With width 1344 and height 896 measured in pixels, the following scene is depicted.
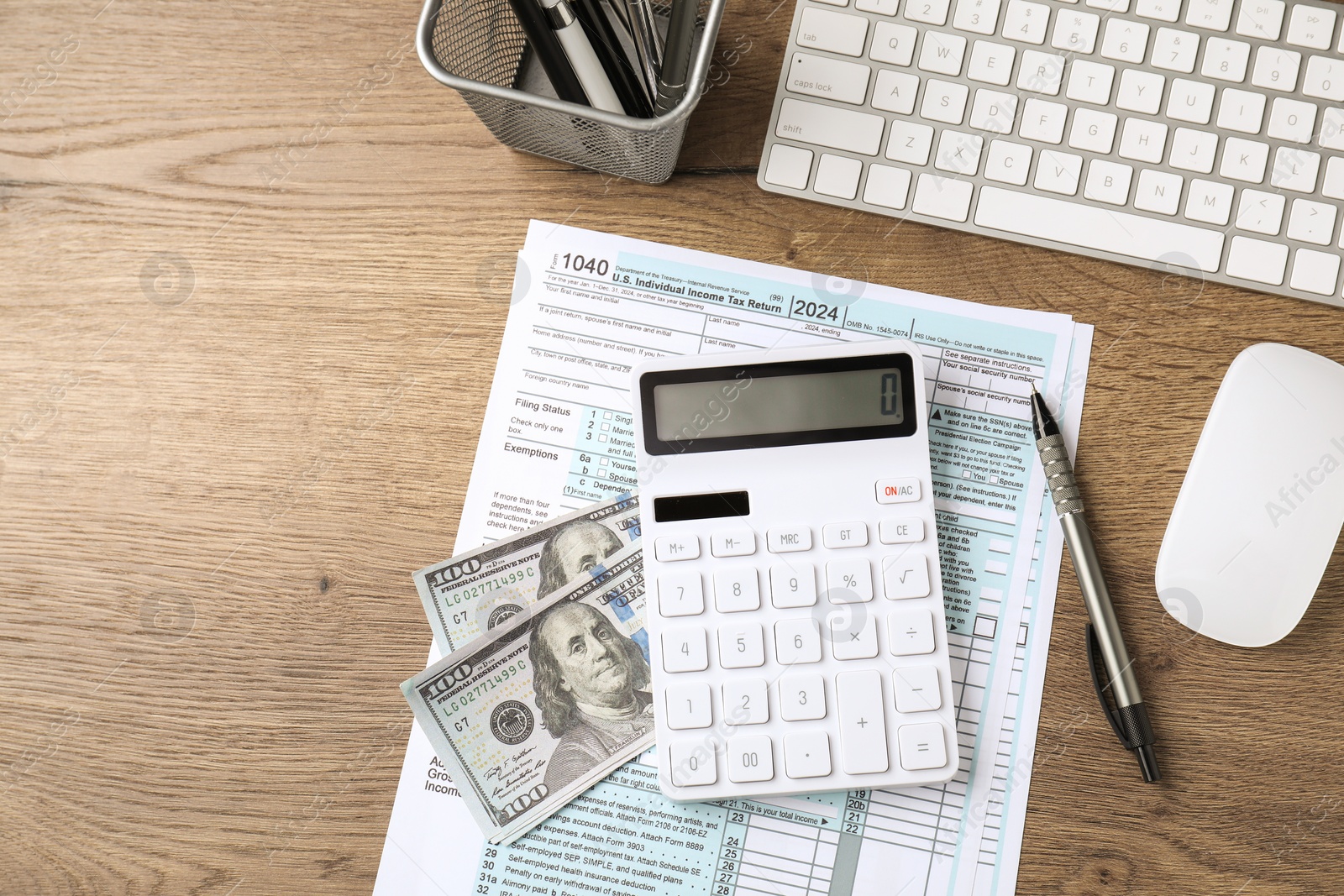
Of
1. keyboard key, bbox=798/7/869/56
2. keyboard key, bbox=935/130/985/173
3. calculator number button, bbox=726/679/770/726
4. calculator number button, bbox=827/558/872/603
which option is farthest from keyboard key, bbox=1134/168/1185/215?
calculator number button, bbox=726/679/770/726

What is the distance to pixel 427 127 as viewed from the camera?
61 centimetres

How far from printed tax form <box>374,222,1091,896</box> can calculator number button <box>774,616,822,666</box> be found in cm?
10

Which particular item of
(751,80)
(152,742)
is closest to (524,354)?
(751,80)

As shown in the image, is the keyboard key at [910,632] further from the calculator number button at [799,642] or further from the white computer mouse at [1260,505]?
the white computer mouse at [1260,505]

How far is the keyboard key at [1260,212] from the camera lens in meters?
0.55

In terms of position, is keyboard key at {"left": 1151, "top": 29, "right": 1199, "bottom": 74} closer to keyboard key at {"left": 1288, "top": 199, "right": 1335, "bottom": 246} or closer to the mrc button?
keyboard key at {"left": 1288, "top": 199, "right": 1335, "bottom": 246}

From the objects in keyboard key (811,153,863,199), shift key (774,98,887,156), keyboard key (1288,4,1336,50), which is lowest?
keyboard key (811,153,863,199)

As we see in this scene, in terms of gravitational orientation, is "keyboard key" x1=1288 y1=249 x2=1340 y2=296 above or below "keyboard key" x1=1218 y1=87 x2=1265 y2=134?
below

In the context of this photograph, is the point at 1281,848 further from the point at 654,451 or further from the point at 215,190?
the point at 215,190

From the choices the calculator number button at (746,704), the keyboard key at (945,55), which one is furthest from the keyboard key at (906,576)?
the keyboard key at (945,55)

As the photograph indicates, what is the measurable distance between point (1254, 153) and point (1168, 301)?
0.36 feet

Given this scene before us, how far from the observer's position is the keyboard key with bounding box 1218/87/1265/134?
0.56m

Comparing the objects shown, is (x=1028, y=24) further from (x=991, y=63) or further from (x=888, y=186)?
(x=888, y=186)

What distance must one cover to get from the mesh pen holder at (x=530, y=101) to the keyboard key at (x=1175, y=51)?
311mm
